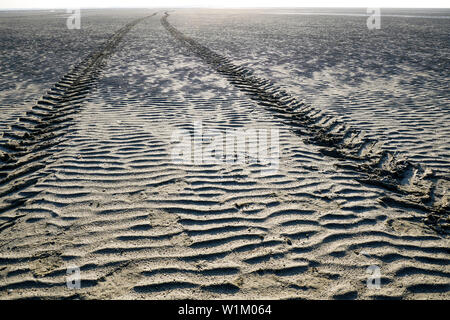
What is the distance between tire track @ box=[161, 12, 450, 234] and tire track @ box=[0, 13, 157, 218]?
4.40m

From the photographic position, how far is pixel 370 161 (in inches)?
188

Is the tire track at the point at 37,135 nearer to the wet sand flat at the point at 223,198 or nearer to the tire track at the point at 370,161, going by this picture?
the wet sand flat at the point at 223,198

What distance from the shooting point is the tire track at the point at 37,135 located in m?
4.11

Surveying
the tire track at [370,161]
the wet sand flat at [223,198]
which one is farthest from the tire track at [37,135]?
the tire track at [370,161]

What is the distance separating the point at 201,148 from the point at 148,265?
2.57 m

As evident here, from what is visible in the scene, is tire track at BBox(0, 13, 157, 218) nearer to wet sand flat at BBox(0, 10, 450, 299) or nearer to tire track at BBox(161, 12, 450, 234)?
wet sand flat at BBox(0, 10, 450, 299)

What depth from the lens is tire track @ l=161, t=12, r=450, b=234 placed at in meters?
3.82

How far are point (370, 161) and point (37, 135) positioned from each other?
579 cm

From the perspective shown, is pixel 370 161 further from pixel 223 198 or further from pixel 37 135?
pixel 37 135

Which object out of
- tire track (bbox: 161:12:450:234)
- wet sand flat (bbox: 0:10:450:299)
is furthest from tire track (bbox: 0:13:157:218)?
tire track (bbox: 161:12:450:234)

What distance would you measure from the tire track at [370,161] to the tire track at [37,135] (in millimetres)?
4397

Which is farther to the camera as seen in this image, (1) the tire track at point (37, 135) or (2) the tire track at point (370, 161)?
(1) the tire track at point (37, 135)

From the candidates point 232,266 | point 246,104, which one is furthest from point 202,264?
point 246,104

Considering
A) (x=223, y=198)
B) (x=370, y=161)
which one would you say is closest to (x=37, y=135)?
(x=223, y=198)
